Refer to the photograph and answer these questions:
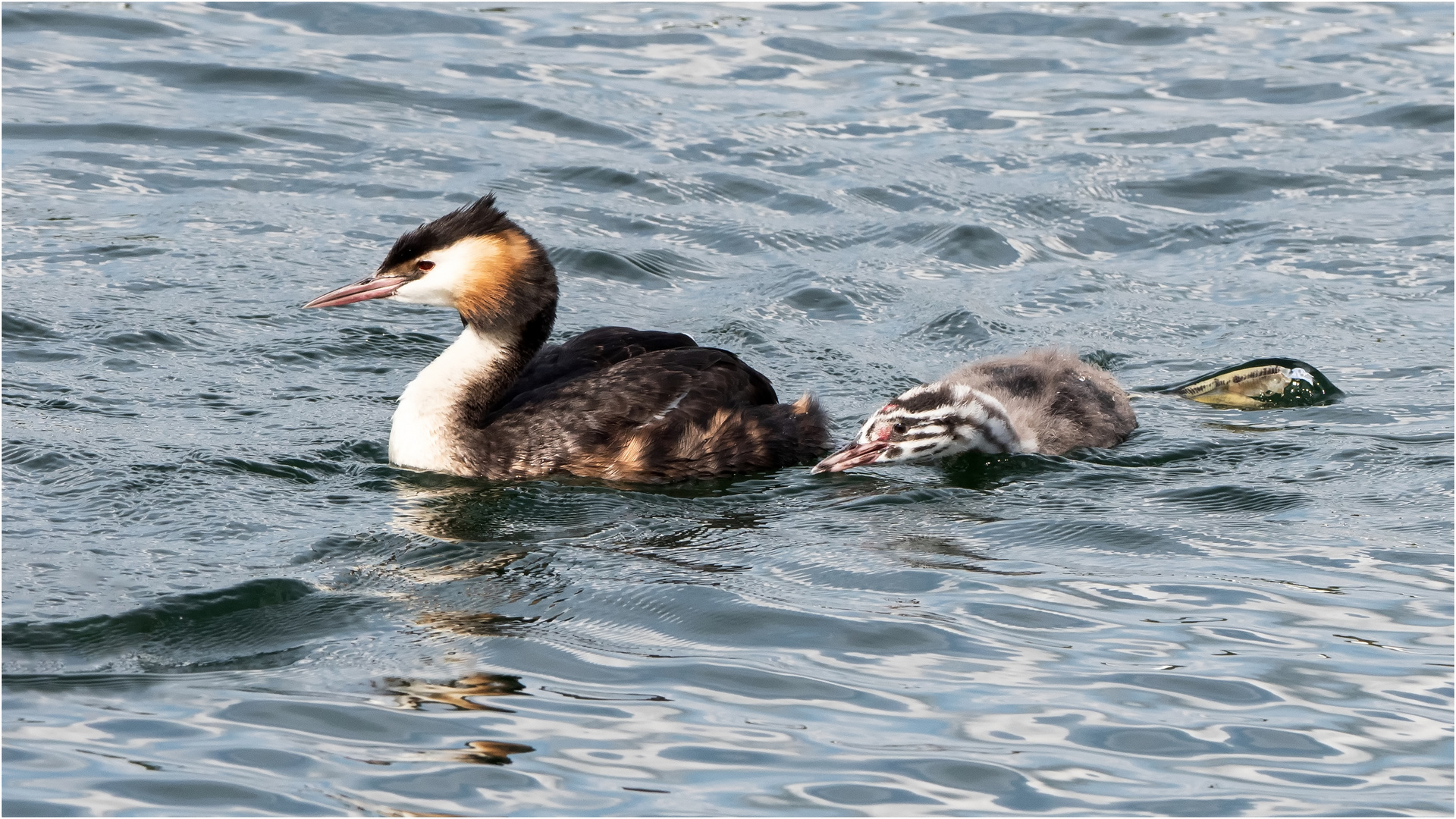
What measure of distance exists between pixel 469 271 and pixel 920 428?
7.30ft

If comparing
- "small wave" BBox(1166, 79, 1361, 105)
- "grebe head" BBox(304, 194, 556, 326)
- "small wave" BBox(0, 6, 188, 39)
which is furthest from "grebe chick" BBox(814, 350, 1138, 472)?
"small wave" BBox(0, 6, 188, 39)

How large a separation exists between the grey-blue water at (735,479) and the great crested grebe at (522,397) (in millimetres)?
187

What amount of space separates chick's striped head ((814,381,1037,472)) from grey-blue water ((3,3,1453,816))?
11cm

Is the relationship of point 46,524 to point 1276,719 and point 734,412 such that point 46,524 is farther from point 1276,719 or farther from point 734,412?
point 1276,719

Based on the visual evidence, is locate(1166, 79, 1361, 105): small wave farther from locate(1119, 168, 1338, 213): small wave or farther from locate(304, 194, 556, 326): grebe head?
locate(304, 194, 556, 326): grebe head

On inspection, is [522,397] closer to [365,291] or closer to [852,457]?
[365,291]

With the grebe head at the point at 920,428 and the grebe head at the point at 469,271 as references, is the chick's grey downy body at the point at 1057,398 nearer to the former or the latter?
the grebe head at the point at 920,428

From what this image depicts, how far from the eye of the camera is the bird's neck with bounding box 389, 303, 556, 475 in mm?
7973

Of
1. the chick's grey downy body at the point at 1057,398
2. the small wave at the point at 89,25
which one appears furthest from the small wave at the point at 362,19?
the chick's grey downy body at the point at 1057,398

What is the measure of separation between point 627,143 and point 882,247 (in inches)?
117

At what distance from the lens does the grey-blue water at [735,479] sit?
210 inches

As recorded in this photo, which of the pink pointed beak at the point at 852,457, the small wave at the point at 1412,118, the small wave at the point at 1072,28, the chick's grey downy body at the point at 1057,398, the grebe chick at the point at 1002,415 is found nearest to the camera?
the pink pointed beak at the point at 852,457

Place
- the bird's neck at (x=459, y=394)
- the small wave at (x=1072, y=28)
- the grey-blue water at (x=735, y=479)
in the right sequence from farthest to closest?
the small wave at (x=1072, y=28) → the bird's neck at (x=459, y=394) → the grey-blue water at (x=735, y=479)

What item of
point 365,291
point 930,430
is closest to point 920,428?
point 930,430
